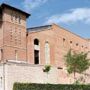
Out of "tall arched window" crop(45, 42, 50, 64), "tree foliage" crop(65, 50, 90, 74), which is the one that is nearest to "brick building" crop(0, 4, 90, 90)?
"tall arched window" crop(45, 42, 50, 64)

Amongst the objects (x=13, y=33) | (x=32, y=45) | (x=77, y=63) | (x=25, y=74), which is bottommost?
(x=25, y=74)

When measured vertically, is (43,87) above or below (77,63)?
below

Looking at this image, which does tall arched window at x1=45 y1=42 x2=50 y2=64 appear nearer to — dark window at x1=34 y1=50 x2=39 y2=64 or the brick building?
the brick building

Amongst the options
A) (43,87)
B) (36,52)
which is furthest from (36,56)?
(43,87)

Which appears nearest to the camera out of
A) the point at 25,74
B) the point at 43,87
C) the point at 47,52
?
the point at 43,87

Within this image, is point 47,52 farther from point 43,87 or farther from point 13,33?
point 43,87

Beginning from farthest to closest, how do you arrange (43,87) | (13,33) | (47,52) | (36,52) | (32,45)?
(47,52) < (36,52) < (32,45) < (13,33) < (43,87)

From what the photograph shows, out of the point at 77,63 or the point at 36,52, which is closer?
the point at 77,63

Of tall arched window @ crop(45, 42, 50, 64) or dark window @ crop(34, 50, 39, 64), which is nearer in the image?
dark window @ crop(34, 50, 39, 64)

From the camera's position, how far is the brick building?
144 feet

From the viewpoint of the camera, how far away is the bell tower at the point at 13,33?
48.0m

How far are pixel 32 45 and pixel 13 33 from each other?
462cm

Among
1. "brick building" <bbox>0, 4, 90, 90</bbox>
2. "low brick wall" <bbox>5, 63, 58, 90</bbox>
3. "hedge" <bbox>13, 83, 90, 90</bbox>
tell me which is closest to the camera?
"hedge" <bbox>13, 83, 90, 90</bbox>

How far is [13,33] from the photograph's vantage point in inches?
1956
